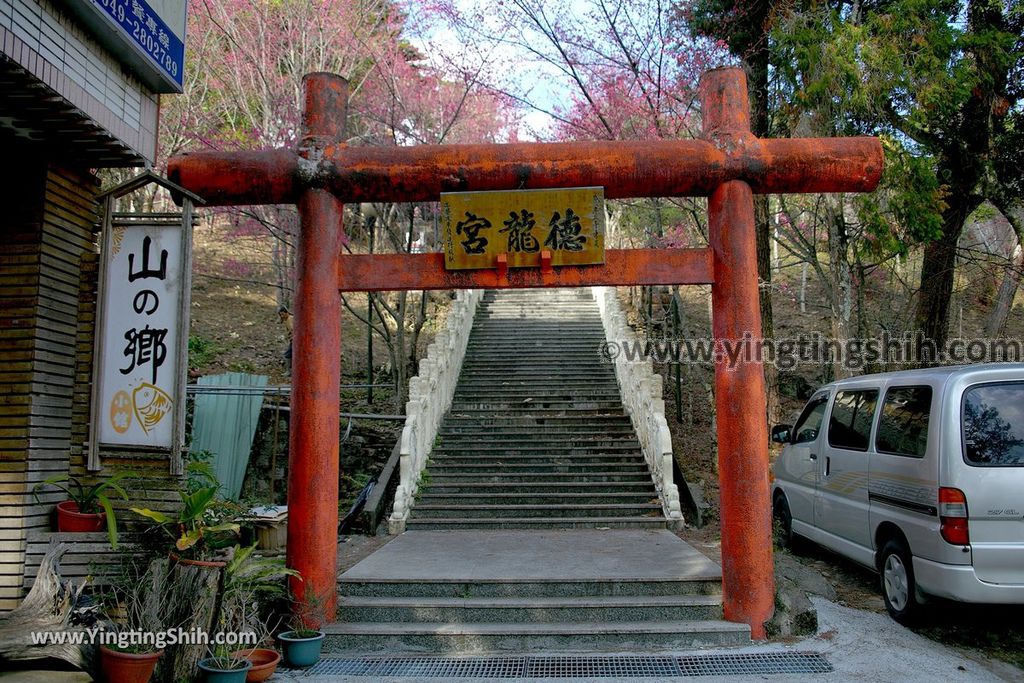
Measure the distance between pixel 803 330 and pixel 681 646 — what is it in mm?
16104

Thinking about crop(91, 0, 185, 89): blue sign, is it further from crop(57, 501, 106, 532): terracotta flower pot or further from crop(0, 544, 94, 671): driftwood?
crop(0, 544, 94, 671): driftwood

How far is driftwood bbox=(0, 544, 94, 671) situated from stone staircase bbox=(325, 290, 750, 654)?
172cm

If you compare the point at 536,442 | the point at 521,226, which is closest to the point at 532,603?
the point at 521,226

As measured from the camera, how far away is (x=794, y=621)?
225 inches

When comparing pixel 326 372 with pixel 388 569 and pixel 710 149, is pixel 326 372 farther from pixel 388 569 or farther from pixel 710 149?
pixel 710 149

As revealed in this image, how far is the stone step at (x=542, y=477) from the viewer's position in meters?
10.2

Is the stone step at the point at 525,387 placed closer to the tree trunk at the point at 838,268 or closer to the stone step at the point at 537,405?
the stone step at the point at 537,405

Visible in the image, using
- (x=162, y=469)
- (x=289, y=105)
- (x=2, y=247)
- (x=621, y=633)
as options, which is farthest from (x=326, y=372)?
(x=289, y=105)

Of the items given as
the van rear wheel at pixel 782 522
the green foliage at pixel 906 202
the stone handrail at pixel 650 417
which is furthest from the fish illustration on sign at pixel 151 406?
the green foliage at pixel 906 202

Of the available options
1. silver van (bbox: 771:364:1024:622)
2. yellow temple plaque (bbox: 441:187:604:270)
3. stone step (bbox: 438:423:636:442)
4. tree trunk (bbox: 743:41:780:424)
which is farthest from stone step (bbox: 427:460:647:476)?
yellow temple plaque (bbox: 441:187:604:270)

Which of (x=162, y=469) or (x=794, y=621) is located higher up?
(x=162, y=469)

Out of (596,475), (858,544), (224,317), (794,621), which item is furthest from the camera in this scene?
(224,317)

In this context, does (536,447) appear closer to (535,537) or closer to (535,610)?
(535,537)

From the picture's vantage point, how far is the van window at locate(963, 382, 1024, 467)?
5.11 metres
